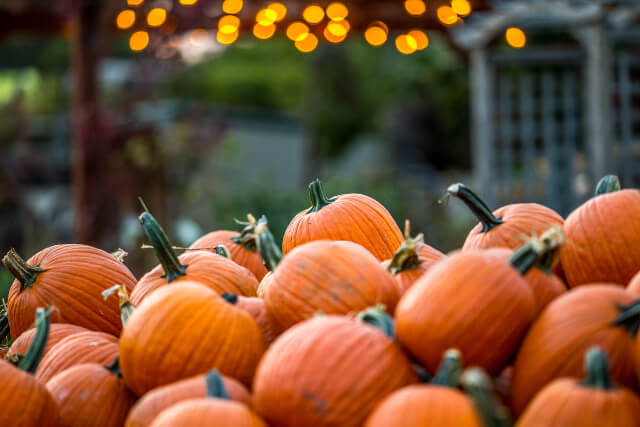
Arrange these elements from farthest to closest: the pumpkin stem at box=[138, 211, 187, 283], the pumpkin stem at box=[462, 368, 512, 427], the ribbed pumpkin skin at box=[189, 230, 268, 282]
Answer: the ribbed pumpkin skin at box=[189, 230, 268, 282]
the pumpkin stem at box=[138, 211, 187, 283]
the pumpkin stem at box=[462, 368, 512, 427]

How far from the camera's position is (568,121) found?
7621 millimetres

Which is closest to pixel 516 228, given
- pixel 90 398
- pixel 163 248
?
pixel 163 248

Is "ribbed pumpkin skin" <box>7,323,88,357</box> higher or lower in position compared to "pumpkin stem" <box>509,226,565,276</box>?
lower

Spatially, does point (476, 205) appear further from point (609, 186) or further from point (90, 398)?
point (90, 398)

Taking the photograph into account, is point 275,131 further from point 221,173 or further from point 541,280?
point 541,280

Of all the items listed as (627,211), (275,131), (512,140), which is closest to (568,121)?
(512,140)

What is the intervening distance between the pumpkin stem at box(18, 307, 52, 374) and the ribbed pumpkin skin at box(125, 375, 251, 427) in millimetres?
223

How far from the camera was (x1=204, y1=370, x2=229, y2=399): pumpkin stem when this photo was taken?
3.25 feet

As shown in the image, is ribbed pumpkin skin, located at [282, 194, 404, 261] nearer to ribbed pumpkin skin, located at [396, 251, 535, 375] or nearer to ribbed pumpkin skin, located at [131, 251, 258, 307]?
ribbed pumpkin skin, located at [131, 251, 258, 307]

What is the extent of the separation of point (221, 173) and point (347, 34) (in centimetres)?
330

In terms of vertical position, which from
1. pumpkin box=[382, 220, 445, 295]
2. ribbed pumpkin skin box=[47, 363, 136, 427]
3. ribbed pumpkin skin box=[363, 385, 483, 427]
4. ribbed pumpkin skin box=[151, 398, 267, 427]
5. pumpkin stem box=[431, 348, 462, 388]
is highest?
pumpkin box=[382, 220, 445, 295]

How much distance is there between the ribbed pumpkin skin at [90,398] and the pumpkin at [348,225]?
1.70ft

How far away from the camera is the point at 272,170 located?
866cm

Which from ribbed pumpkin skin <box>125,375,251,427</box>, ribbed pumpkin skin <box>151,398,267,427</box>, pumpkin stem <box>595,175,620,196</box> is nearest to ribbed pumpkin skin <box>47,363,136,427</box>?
ribbed pumpkin skin <box>125,375,251,427</box>
